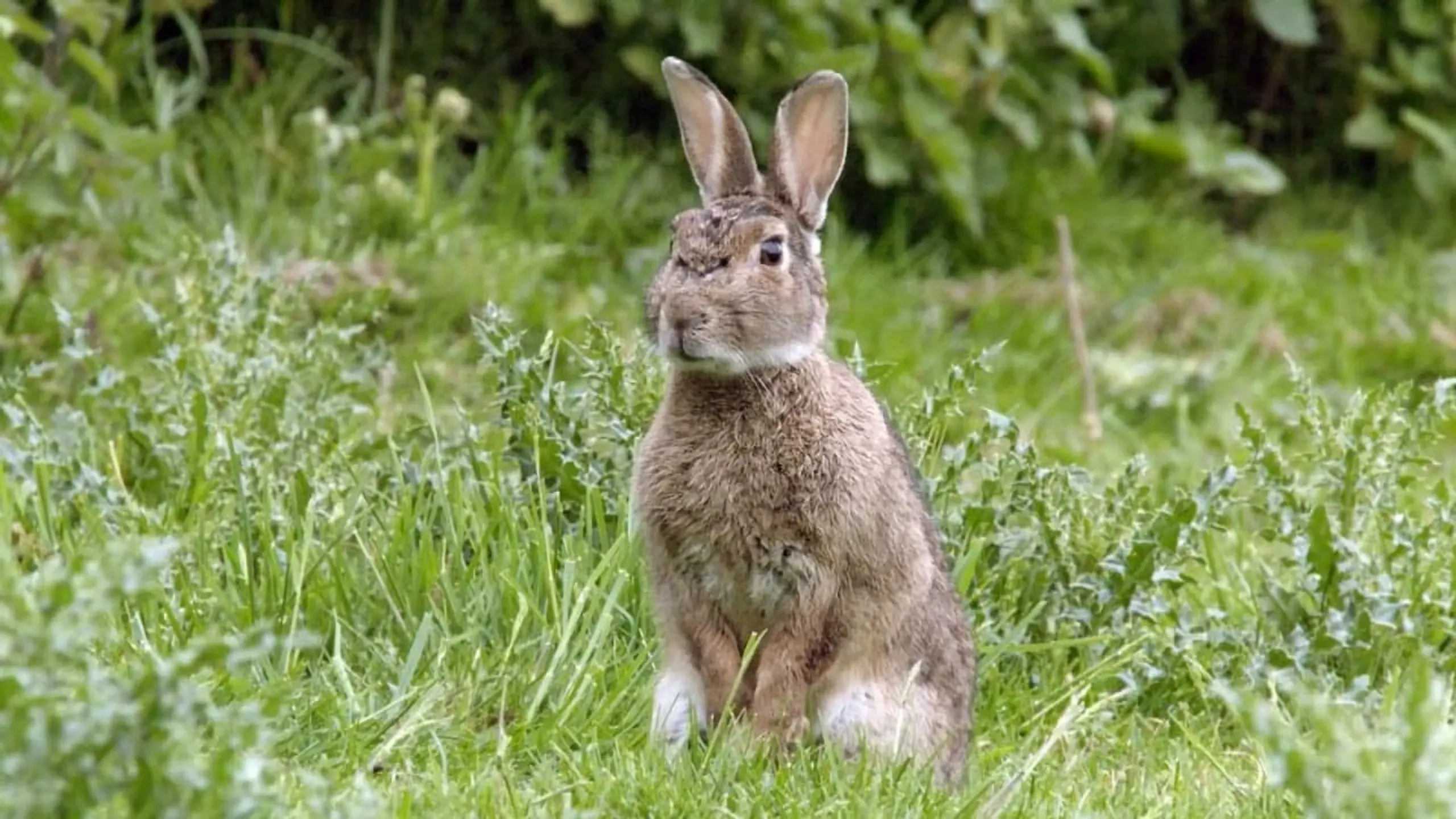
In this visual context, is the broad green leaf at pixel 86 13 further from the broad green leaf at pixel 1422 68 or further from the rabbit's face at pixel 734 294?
the broad green leaf at pixel 1422 68

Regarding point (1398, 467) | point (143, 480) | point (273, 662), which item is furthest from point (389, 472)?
point (1398, 467)

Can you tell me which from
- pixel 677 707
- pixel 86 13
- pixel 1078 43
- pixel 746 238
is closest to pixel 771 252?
pixel 746 238

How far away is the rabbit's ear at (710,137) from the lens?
4.22 m

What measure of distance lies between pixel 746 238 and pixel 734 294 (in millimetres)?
129

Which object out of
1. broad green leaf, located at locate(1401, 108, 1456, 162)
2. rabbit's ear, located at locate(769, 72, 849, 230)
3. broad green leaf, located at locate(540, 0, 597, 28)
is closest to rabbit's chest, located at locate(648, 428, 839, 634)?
rabbit's ear, located at locate(769, 72, 849, 230)

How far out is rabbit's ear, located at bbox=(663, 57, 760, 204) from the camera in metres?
4.22

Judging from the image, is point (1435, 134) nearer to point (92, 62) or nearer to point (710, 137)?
point (710, 137)

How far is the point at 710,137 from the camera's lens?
14.1 feet

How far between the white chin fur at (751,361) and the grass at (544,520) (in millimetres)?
519

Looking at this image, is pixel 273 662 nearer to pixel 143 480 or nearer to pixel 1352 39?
pixel 143 480

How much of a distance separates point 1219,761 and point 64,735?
7.38 ft

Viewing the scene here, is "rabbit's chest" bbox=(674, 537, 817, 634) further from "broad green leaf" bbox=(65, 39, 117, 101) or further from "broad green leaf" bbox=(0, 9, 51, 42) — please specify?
"broad green leaf" bbox=(65, 39, 117, 101)

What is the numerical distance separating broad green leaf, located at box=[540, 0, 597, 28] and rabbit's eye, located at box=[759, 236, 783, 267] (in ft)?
9.60

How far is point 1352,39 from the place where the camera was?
8180 mm
